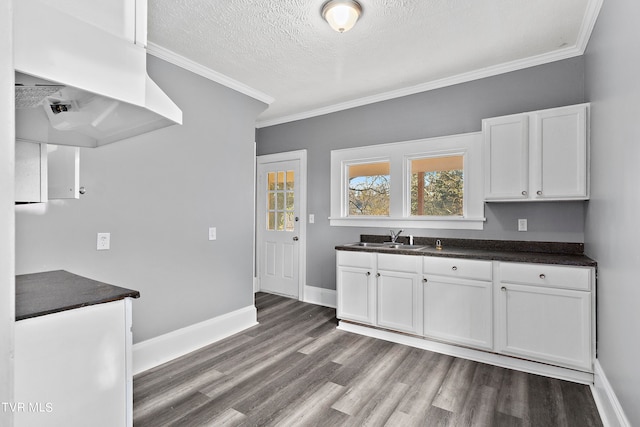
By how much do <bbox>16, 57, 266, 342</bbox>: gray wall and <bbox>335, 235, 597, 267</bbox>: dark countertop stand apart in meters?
1.28

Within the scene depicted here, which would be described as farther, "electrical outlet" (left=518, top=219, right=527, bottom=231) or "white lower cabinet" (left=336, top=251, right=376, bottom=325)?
"white lower cabinet" (left=336, top=251, right=376, bottom=325)

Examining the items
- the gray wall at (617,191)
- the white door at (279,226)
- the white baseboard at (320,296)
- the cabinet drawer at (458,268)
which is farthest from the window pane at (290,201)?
the gray wall at (617,191)

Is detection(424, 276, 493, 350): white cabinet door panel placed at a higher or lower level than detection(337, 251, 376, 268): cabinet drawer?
lower

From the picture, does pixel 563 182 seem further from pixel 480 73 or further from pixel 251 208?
pixel 251 208

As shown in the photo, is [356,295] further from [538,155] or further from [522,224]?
[538,155]

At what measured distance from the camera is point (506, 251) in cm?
298

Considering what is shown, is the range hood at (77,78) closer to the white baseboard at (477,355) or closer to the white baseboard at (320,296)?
the white baseboard at (477,355)

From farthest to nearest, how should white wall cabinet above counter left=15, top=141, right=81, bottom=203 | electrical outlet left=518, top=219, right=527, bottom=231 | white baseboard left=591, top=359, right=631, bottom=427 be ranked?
electrical outlet left=518, top=219, right=527, bottom=231 → white baseboard left=591, top=359, right=631, bottom=427 → white wall cabinet above counter left=15, top=141, right=81, bottom=203

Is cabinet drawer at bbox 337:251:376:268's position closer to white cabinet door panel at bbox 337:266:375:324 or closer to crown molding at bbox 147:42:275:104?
white cabinet door panel at bbox 337:266:375:324

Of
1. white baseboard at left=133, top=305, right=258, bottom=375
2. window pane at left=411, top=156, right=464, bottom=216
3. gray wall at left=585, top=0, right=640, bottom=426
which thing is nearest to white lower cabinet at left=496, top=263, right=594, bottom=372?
gray wall at left=585, top=0, right=640, bottom=426

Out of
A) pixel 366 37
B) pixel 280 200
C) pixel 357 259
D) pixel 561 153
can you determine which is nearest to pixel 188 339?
pixel 357 259

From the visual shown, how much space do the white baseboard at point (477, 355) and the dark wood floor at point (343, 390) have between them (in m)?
0.06

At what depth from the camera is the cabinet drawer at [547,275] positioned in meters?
2.30

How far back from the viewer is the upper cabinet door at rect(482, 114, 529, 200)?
2.70 meters
